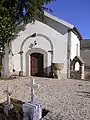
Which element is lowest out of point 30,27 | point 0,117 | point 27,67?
point 0,117

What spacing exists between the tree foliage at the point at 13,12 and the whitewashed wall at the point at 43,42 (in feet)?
4.38

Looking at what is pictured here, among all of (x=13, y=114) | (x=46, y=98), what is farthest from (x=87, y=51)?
(x=13, y=114)

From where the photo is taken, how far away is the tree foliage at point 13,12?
12.4 m

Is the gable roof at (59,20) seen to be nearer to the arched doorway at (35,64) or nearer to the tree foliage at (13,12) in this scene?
the tree foliage at (13,12)

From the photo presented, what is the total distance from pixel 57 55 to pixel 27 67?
325cm

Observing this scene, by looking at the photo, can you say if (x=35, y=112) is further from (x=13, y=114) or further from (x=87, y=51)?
(x=87, y=51)

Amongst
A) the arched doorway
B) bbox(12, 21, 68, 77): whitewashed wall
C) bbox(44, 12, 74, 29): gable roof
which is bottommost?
the arched doorway

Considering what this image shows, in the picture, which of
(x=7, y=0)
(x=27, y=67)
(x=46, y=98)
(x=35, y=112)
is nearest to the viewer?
(x=35, y=112)

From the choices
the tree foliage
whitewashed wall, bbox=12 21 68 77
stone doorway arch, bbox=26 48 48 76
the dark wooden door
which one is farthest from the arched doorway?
the tree foliage

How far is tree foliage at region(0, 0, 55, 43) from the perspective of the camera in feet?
40.6

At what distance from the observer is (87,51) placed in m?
35.8

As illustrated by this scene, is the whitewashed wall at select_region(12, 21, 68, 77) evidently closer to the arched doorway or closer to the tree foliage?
the arched doorway

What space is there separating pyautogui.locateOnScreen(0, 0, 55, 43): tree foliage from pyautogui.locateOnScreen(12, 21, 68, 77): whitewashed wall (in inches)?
52.6

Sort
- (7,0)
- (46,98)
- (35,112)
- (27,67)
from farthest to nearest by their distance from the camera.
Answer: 1. (27,67)
2. (7,0)
3. (46,98)
4. (35,112)
